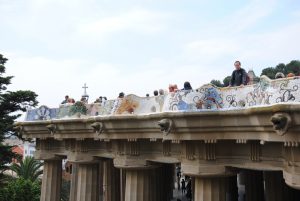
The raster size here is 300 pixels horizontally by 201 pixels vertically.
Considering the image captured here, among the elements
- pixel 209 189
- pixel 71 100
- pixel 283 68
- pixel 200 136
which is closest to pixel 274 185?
pixel 209 189

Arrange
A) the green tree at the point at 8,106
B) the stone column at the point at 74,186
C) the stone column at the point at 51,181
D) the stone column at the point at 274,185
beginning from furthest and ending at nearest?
the green tree at the point at 8,106 < the stone column at the point at 74,186 < the stone column at the point at 51,181 < the stone column at the point at 274,185

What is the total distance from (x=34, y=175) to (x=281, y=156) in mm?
40658

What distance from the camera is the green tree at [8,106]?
30.6 meters

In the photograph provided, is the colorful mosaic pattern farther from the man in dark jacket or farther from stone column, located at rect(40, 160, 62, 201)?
stone column, located at rect(40, 160, 62, 201)

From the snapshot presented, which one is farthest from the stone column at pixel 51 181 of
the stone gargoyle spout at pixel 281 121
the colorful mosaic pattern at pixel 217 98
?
the stone gargoyle spout at pixel 281 121

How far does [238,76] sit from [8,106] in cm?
2449

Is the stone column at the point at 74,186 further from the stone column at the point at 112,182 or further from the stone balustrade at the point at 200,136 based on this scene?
the stone balustrade at the point at 200,136

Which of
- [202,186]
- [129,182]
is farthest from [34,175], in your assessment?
[202,186]

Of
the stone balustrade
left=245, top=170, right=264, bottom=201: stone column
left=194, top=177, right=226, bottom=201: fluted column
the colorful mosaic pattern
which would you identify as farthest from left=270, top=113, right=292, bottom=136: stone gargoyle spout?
left=245, top=170, right=264, bottom=201: stone column

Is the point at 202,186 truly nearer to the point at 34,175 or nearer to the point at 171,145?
the point at 171,145

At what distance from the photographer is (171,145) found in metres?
13.7

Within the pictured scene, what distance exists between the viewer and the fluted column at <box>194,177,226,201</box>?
11.6m

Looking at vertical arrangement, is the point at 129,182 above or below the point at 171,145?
below

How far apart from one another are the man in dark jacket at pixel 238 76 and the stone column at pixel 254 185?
37.6 feet
